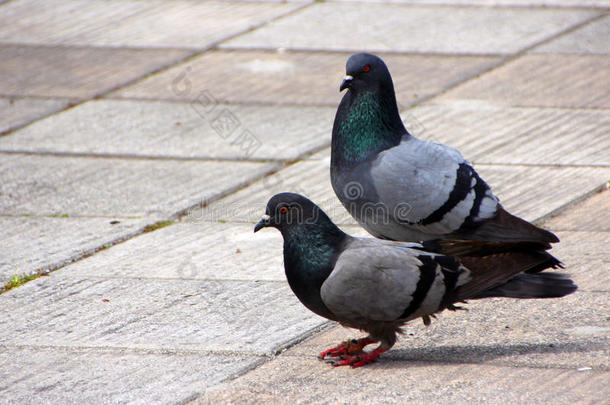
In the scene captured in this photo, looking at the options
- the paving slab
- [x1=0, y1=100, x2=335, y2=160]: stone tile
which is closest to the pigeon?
the paving slab

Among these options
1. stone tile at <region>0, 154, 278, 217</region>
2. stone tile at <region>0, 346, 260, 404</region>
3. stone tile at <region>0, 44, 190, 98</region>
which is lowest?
stone tile at <region>0, 346, 260, 404</region>

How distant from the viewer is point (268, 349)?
16.3 feet

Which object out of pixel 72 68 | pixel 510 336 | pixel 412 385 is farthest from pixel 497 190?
pixel 72 68

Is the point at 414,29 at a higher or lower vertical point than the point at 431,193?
higher

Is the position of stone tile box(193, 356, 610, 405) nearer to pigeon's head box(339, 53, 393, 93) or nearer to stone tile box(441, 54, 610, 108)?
pigeon's head box(339, 53, 393, 93)

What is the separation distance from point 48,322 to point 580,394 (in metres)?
2.87

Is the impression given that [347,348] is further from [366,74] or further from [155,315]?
[366,74]

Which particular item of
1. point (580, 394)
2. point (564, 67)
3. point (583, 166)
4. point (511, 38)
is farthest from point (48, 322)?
point (511, 38)

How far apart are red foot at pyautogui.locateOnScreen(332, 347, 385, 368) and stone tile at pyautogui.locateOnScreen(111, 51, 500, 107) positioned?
485cm

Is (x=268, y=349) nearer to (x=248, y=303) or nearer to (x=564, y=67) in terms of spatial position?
(x=248, y=303)

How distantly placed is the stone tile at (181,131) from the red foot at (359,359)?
367 cm

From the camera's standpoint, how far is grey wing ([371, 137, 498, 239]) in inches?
205

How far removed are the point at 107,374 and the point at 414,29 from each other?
312 inches

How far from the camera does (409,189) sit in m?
5.22
